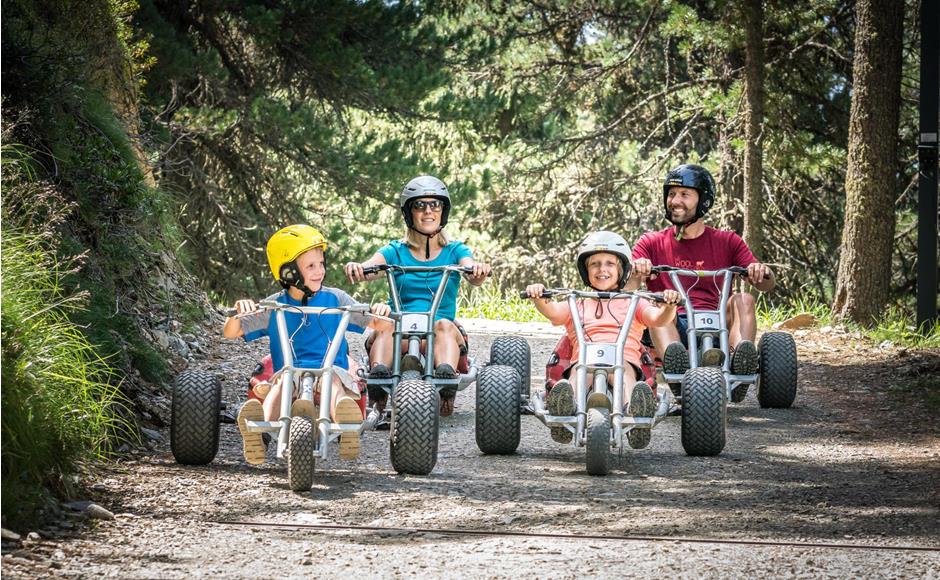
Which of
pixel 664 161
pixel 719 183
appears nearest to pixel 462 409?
pixel 719 183

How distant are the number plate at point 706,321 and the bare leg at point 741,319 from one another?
0.18 metres

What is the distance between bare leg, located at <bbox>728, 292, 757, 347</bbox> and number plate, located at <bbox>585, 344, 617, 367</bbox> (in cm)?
218

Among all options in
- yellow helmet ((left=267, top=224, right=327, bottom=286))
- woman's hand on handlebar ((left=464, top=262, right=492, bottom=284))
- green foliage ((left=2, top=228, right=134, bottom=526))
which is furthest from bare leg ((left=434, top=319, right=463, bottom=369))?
green foliage ((left=2, top=228, right=134, bottom=526))

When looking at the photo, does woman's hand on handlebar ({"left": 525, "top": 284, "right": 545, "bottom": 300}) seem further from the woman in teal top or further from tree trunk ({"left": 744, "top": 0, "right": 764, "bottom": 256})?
tree trunk ({"left": 744, "top": 0, "right": 764, "bottom": 256})

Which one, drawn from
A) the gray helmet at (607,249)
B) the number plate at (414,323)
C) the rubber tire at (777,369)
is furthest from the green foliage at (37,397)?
the rubber tire at (777,369)

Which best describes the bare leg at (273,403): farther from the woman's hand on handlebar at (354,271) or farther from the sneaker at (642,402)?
the sneaker at (642,402)

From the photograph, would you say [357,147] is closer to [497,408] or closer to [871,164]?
[871,164]

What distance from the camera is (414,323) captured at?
768 cm

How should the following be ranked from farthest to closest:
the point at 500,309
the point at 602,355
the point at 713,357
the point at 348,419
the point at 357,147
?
1. the point at 500,309
2. the point at 357,147
3. the point at 713,357
4. the point at 602,355
5. the point at 348,419

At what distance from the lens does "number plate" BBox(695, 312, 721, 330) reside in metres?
8.28

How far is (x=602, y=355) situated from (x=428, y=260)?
85.8 inches


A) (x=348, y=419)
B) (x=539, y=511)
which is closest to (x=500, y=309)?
(x=348, y=419)

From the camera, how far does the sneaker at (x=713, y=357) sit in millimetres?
8008

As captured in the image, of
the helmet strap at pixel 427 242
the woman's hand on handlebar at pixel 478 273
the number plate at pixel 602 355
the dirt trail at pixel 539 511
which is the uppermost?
the helmet strap at pixel 427 242
